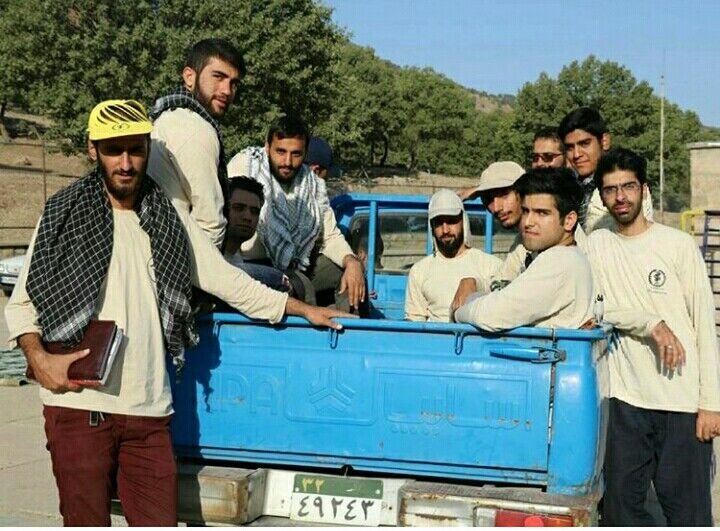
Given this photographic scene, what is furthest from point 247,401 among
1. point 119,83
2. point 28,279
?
point 119,83

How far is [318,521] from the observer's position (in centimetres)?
377

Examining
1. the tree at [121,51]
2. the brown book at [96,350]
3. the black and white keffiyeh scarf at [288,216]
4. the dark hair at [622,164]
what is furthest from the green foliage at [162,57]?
the brown book at [96,350]

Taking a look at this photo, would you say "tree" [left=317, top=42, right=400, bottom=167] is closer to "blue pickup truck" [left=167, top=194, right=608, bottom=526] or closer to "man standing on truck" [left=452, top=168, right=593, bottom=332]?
"man standing on truck" [left=452, top=168, right=593, bottom=332]

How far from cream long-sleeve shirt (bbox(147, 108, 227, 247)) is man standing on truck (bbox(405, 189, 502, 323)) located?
1.52 metres

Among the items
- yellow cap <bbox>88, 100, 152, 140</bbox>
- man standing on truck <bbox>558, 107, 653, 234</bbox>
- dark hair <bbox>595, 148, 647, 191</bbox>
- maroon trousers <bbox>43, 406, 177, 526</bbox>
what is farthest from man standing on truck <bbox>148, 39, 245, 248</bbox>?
man standing on truck <bbox>558, 107, 653, 234</bbox>

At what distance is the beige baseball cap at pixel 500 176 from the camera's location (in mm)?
5160

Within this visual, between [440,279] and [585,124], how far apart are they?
130 centimetres

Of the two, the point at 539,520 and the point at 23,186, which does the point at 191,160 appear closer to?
the point at 539,520

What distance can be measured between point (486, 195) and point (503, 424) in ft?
6.51

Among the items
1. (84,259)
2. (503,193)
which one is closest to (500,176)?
(503,193)

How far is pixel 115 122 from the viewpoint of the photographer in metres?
3.49

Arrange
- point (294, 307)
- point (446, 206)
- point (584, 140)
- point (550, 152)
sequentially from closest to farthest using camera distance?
1. point (294, 307)
2. point (446, 206)
3. point (584, 140)
4. point (550, 152)

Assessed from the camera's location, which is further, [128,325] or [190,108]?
[190,108]

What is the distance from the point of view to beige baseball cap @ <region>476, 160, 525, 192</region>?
5.16 metres
